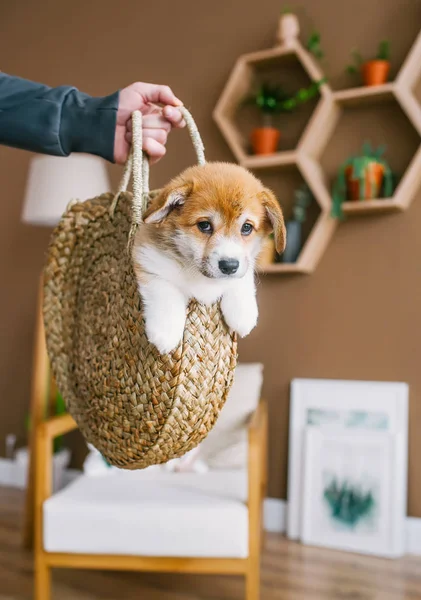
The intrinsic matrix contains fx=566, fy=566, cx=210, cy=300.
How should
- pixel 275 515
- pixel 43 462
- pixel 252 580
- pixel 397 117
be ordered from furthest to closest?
pixel 275 515, pixel 397 117, pixel 43 462, pixel 252 580

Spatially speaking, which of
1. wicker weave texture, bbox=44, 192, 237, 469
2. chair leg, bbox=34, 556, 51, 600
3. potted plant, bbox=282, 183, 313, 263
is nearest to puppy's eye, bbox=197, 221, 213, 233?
wicker weave texture, bbox=44, 192, 237, 469

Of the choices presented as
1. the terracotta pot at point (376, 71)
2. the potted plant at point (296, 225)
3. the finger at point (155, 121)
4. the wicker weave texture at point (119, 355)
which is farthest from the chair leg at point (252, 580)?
the terracotta pot at point (376, 71)

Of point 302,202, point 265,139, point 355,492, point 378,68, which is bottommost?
point 355,492

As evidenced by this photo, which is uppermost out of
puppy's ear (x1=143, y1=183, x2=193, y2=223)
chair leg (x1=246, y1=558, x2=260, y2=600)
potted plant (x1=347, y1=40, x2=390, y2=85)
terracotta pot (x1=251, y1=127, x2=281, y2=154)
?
potted plant (x1=347, y1=40, x2=390, y2=85)

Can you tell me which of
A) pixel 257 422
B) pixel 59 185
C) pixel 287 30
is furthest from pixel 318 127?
pixel 257 422

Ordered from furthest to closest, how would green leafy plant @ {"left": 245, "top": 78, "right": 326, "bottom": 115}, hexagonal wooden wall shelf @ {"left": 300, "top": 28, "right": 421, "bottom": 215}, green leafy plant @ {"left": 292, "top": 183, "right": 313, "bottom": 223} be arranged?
green leafy plant @ {"left": 292, "top": 183, "right": 313, "bottom": 223} < green leafy plant @ {"left": 245, "top": 78, "right": 326, "bottom": 115} < hexagonal wooden wall shelf @ {"left": 300, "top": 28, "right": 421, "bottom": 215}

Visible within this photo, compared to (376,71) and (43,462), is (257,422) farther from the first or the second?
(376,71)

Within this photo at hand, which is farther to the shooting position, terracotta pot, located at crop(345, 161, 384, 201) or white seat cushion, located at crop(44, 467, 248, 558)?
terracotta pot, located at crop(345, 161, 384, 201)

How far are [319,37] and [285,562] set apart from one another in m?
2.42

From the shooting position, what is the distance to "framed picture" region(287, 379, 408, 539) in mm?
2588

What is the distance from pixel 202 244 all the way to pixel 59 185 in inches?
80.4

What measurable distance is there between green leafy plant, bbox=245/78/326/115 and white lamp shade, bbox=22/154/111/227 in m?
0.85

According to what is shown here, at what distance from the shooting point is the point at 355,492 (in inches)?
99.5

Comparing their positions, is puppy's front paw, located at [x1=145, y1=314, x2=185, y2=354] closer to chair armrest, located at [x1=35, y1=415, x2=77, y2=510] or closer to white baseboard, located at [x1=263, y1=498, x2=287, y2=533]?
chair armrest, located at [x1=35, y1=415, x2=77, y2=510]
